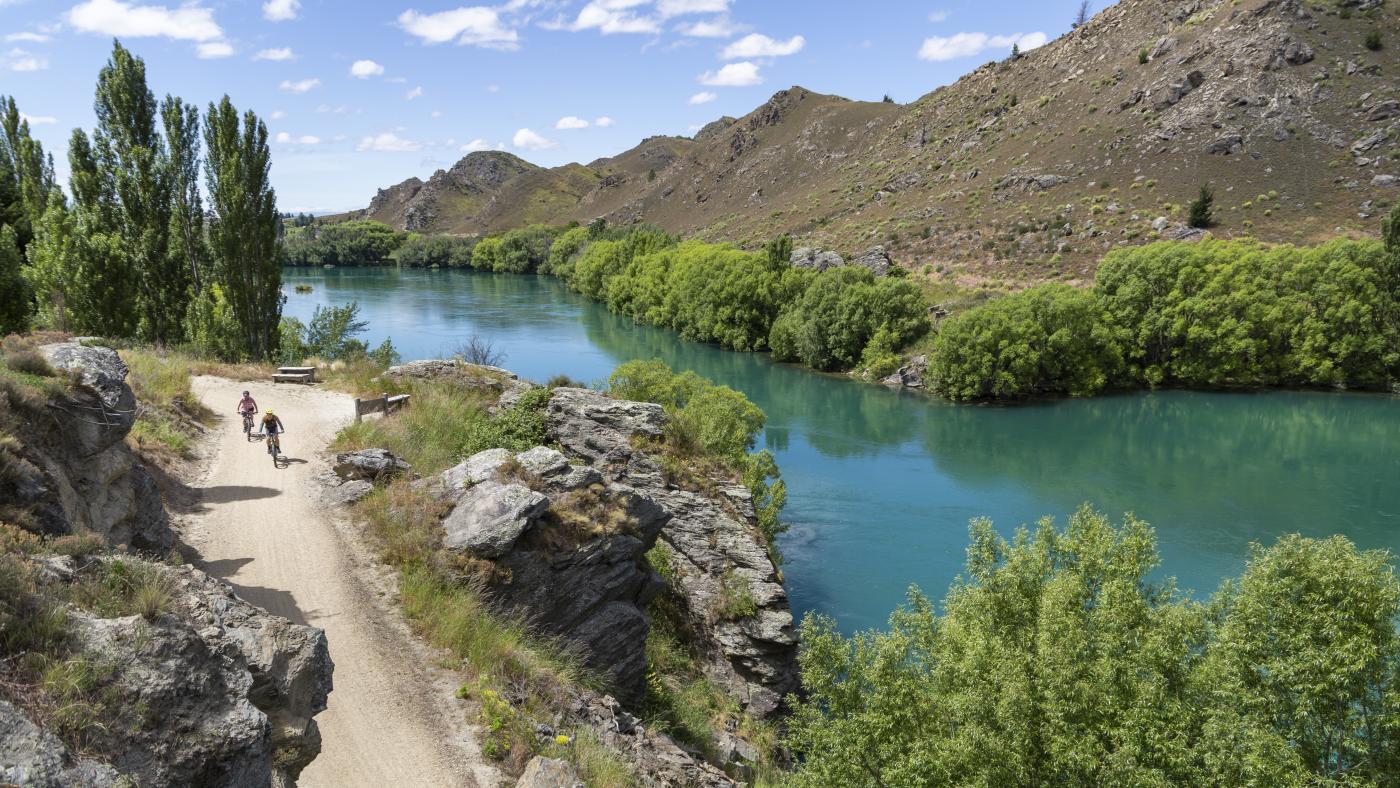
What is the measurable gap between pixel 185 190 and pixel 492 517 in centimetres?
2517

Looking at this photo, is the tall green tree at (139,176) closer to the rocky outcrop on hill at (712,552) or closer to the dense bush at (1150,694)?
the rocky outcrop on hill at (712,552)

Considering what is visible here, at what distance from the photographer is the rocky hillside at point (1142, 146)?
71.8 m

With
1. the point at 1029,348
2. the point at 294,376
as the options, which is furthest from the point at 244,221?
the point at 1029,348

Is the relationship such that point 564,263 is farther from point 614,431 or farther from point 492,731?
point 492,731

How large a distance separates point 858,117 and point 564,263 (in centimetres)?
6340

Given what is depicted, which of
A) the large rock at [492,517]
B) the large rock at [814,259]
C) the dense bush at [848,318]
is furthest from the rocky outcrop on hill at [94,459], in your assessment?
the large rock at [814,259]

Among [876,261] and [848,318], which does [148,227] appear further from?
[876,261]

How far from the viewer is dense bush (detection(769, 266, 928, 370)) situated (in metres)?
66.2

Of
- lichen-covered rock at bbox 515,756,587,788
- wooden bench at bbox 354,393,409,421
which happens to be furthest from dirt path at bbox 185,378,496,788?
wooden bench at bbox 354,393,409,421

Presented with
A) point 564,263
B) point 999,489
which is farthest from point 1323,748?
point 564,263

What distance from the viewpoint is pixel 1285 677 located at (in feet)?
42.9

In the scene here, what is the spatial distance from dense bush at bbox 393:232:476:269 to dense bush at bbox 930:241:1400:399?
13492 cm

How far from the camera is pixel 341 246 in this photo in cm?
17512

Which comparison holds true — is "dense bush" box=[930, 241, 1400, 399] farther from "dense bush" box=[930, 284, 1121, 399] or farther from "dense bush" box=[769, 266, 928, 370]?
"dense bush" box=[769, 266, 928, 370]
